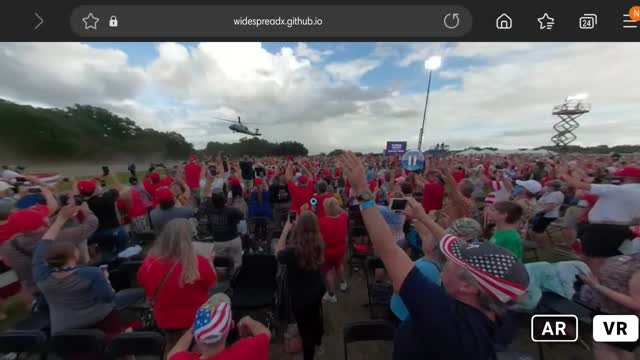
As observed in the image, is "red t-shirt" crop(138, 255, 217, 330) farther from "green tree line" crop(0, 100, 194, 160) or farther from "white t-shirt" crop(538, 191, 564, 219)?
"green tree line" crop(0, 100, 194, 160)

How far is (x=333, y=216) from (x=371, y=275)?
205 centimetres

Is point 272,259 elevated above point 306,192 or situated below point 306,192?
below

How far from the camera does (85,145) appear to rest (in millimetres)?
36500

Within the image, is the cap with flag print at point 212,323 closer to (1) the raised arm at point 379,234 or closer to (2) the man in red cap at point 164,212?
(1) the raised arm at point 379,234

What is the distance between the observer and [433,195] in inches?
242

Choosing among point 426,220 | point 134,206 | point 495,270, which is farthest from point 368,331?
point 134,206

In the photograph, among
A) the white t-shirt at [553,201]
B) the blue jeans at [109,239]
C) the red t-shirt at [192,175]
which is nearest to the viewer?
the blue jeans at [109,239]

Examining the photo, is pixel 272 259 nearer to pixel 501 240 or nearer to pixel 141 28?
pixel 501 240

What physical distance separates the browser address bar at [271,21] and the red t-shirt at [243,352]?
328 cm

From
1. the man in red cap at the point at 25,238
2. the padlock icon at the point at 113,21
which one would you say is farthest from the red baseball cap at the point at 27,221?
the padlock icon at the point at 113,21

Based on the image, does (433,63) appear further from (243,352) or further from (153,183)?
(243,352)

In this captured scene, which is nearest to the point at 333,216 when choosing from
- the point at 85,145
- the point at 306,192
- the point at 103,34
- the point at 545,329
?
the point at 306,192

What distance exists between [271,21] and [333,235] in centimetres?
322

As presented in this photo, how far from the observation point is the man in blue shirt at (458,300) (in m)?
1.17
